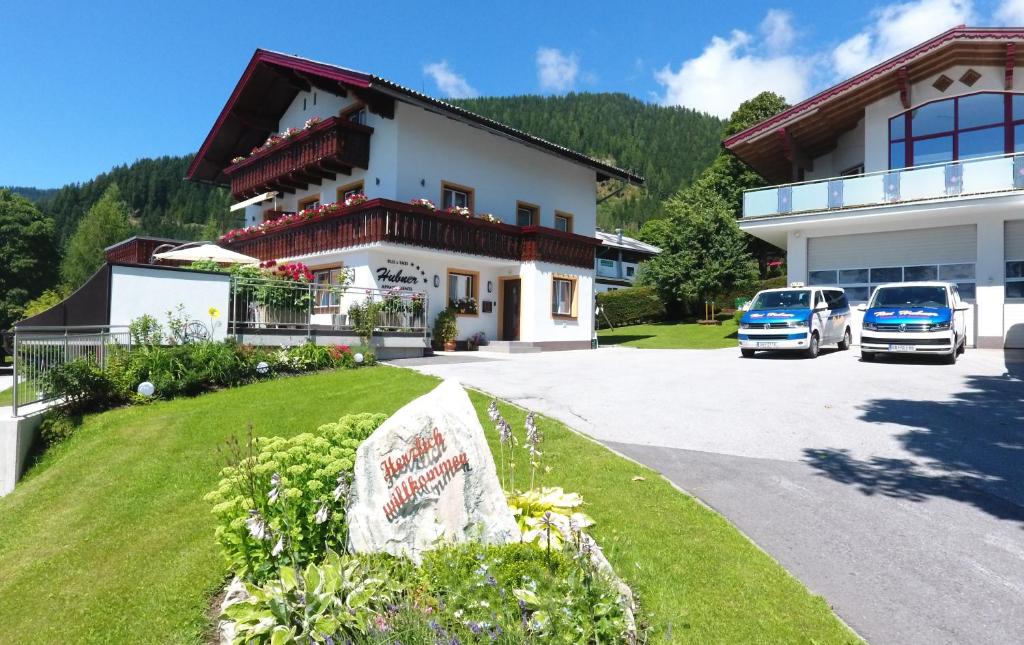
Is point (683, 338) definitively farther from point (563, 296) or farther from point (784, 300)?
point (784, 300)

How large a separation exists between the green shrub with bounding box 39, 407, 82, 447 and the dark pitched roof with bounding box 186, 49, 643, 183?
12492 millimetres

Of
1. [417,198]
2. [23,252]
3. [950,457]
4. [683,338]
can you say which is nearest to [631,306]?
[683,338]

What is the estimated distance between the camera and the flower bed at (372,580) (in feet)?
9.10

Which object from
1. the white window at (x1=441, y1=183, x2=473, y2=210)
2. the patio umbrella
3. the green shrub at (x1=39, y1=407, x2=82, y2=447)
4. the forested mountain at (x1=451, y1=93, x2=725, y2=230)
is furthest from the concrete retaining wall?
the forested mountain at (x1=451, y1=93, x2=725, y2=230)

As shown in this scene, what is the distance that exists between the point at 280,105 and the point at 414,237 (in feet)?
40.2

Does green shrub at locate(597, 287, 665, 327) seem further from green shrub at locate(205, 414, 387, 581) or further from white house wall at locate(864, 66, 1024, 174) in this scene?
green shrub at locate(205, 414, 387, 581)

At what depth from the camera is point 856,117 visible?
22.7 metres

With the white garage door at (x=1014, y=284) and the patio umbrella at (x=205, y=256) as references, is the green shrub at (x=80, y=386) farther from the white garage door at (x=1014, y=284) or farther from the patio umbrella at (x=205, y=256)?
the white garage door at (x=1014, y=284)

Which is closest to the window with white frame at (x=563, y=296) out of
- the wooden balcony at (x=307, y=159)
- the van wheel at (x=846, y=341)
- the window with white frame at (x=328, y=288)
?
the window with white frame at (x=328, y=288)

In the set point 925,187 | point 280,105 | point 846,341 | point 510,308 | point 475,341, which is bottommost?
point 475,341

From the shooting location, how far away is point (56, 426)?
31.9 ft

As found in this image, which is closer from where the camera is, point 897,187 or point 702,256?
point 897,187

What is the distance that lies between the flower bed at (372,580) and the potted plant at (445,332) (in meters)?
16.4

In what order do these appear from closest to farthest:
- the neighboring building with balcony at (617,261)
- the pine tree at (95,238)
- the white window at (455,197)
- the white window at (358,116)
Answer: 1. the white window at (358,116)
2. the white window at (455,197)
3. the neighboring building with balcony at (617,261)
4. the pine tree at (95,238)
